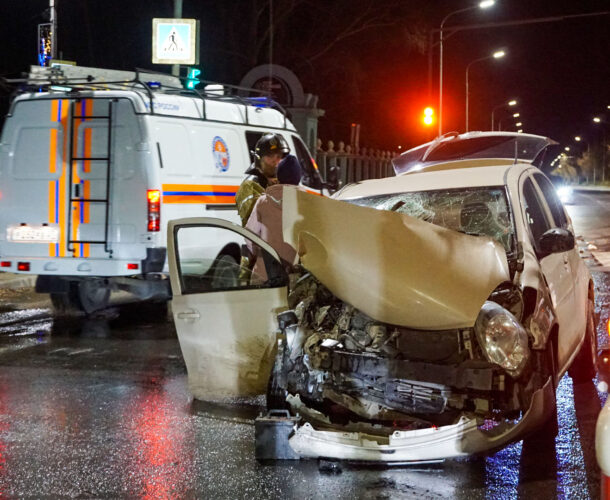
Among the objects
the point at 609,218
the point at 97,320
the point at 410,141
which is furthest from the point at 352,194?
the point at 410,141

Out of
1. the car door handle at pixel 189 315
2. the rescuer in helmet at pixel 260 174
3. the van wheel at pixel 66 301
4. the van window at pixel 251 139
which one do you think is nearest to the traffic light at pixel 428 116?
the van window at pixel 251 139

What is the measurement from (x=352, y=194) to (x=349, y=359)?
2.03 m

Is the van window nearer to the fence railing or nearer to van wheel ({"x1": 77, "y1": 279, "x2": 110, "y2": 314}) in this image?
van wheel ({"x1": 77, "y1": 279, "x2": 110, "y2": 314})

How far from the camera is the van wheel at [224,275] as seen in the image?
6.30 m

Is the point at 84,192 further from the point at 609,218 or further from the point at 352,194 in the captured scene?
the point at 609,218

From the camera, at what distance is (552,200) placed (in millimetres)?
7277

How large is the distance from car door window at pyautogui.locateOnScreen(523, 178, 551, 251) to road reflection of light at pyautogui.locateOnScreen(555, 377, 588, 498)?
1.22 m

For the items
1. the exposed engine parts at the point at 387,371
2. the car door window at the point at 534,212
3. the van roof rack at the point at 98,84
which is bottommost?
the exposed engine parts at the point at 387,371

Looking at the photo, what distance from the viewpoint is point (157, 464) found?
5.46 metres

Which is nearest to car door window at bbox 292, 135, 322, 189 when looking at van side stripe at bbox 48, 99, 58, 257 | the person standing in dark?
van side stripe at bbox 48, 99, 58, 257

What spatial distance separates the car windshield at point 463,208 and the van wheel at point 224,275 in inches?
42.7

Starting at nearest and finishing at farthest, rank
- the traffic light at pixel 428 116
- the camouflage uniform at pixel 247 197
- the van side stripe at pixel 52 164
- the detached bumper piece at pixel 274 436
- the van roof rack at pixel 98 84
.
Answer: the detached bumper piece at pixel 274 436, the camouflage uniform at pixel 247 197, the van side stripe at pixel 52 164, the van roof rack at pixel 98 84, the traffic light at pixel 428 116

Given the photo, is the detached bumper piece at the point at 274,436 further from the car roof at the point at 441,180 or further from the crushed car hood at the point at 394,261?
the car roof at the point at 441,180

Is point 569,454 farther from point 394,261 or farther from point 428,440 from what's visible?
point 394,261
